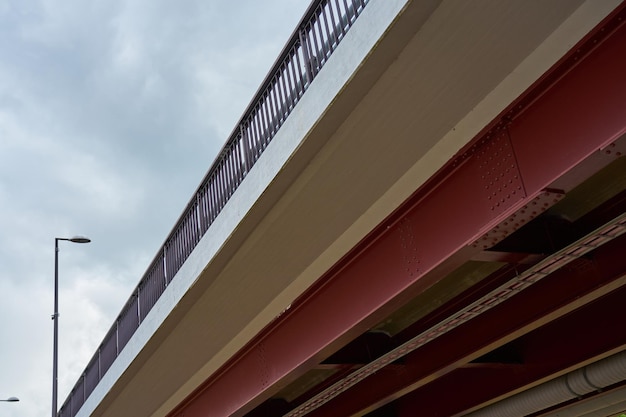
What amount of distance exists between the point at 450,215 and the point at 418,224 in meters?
0.59

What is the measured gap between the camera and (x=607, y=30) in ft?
20.9

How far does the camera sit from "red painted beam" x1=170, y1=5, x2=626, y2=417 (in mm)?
6309

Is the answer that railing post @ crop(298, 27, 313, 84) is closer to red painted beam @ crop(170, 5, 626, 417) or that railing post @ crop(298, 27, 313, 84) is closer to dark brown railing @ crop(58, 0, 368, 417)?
dark brown railing @ crop(58, 0, 368, 417)

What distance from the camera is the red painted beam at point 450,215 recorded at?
6309 millimetres

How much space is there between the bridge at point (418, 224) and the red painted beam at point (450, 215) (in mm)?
24

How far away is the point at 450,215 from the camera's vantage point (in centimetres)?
784

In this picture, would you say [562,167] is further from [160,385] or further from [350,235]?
[160,385]

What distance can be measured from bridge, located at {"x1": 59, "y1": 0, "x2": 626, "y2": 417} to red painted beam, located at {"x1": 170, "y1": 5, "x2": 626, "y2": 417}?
0.08 feet

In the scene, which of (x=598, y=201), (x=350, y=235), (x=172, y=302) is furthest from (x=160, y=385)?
(x=598, y=201)

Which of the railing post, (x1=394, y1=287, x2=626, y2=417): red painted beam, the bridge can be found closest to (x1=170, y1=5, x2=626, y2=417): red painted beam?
the bridge

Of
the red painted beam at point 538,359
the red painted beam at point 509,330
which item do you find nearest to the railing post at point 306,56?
the red painted beam at point 509,330

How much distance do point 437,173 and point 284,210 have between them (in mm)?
2028

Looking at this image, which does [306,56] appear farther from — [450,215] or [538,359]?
[538,359]

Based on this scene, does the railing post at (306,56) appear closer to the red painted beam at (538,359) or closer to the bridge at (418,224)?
the bridge at (418,224)
